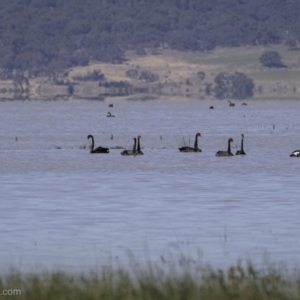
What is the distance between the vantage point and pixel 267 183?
1158 inches

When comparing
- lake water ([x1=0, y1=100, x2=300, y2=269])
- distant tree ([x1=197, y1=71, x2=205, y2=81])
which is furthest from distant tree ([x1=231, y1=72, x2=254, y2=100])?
lake water ([x1=0, y1=100, x2=300, y2=269])

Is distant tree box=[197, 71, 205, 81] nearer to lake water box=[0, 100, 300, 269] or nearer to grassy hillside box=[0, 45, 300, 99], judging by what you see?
grassy hillside box=[0, 45, 300, 99]

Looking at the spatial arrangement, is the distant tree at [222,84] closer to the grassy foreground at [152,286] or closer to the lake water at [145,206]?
the lake water at [145,206]

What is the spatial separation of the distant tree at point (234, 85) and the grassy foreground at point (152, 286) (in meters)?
165

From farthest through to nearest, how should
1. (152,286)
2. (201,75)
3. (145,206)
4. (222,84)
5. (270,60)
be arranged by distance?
(270,60), (222,84), (201,75), (145,206), (152,286)

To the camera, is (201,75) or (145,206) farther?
(201,75)

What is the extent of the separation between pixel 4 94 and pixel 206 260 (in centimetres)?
18518

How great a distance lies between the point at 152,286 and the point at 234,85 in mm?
166563

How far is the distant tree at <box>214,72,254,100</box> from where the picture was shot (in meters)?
180

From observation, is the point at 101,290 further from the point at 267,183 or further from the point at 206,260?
the point at 267,183

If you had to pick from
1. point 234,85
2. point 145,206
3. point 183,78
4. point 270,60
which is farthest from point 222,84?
point 145,206

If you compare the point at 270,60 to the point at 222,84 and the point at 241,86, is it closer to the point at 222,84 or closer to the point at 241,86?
the point at 241,86

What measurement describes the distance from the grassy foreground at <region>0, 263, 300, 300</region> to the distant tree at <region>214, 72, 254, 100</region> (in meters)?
165

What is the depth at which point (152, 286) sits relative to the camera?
12914 mm
